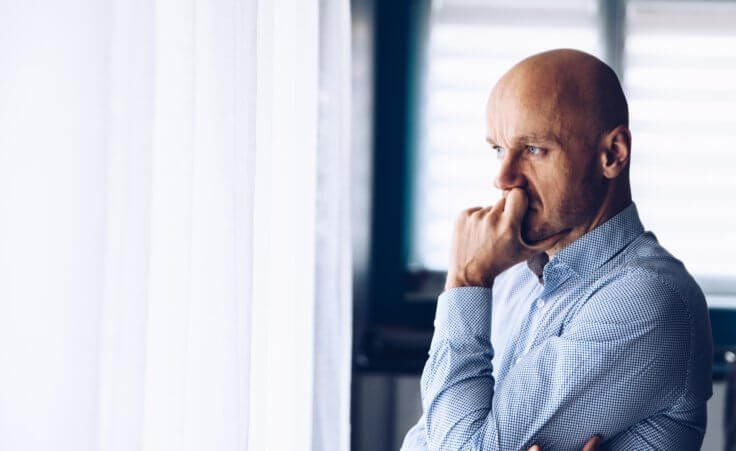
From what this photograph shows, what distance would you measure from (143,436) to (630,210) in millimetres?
855

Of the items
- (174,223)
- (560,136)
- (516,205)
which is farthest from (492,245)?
(174,223)

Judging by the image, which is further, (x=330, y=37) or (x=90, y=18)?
(x=330, y=37)

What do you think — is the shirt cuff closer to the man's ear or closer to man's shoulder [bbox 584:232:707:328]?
man's shoulder [bbox 584:232:707:328]

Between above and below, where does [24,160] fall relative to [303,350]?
above

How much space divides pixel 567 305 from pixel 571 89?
0.30m

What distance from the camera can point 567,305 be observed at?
1.09 m

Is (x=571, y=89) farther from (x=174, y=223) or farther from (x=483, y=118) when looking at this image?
(x=483, y=118)

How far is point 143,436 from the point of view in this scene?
0.55 metres

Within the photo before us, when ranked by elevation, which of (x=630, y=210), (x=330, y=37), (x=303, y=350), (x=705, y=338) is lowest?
(x=303, y=350)

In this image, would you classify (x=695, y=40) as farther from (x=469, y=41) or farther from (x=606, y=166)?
(x=606, y=166)

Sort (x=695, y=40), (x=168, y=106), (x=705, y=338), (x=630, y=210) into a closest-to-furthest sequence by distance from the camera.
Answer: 1. (x=168, y=106)
2. (x=705, y=338)
3. (x=630, y=210)
4. (x=695, y=40)

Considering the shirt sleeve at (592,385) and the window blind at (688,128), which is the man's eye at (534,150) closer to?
the shirt sleeve at (592,385)

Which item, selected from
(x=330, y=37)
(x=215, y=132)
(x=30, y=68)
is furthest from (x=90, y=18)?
(x=330, y=37)

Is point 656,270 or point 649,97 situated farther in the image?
point 649,97
